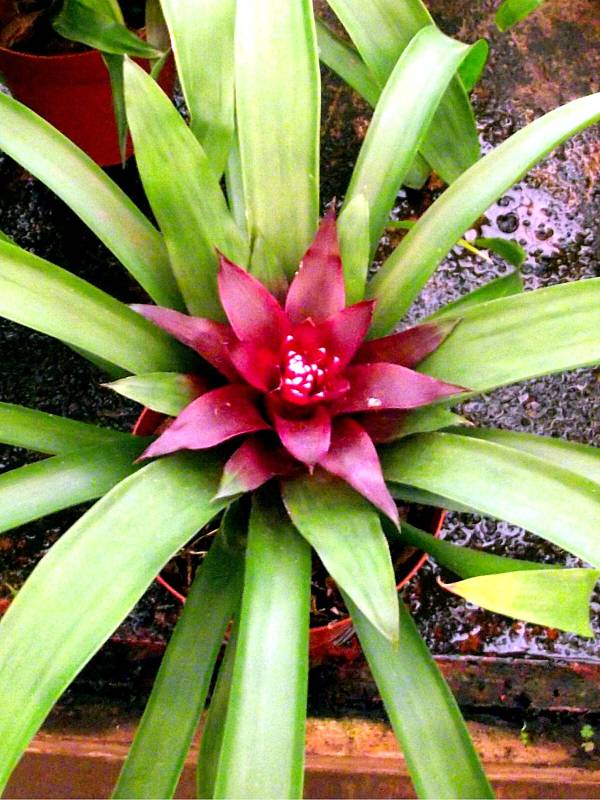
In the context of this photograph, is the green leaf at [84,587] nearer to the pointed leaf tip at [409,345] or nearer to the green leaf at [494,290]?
the pointed leaf tip at [409,345]

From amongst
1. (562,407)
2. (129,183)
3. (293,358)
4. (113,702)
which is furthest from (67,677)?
(129,183)

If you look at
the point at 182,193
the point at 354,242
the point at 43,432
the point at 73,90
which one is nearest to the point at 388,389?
the point at 354,242

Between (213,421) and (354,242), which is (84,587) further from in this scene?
(354,242)

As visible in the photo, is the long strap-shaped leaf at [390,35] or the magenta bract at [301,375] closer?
the magenta bract at [301,375]

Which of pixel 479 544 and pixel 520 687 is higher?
pixel 479 544

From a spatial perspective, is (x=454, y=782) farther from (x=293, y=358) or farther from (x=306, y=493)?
(x=293, y=358)

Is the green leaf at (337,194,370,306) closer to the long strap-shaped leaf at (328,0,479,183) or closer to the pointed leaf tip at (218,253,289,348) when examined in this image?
the pointed leaf tip at (218,253,289,348)

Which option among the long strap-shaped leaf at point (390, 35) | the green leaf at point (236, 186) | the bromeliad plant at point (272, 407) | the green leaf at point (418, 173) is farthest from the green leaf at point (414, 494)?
the green leaf at point (418, 173)
